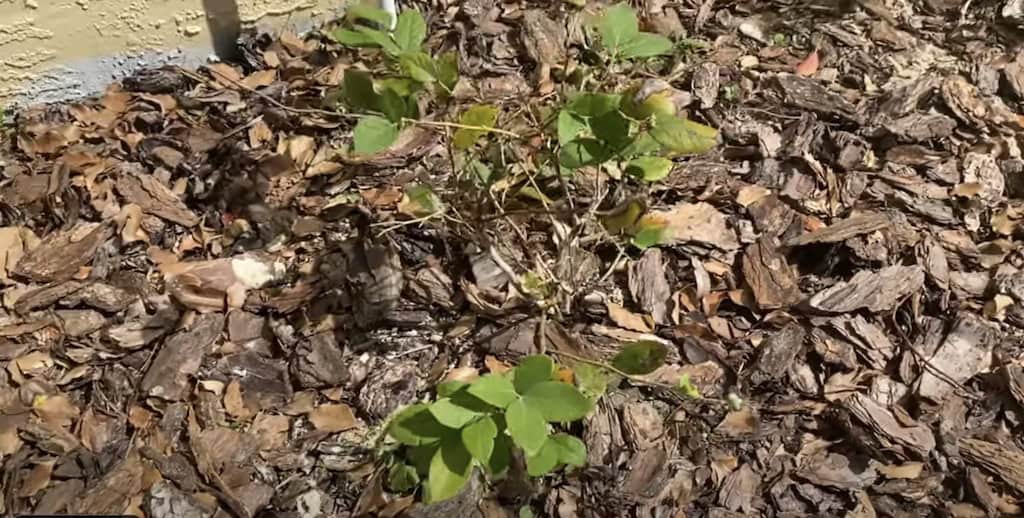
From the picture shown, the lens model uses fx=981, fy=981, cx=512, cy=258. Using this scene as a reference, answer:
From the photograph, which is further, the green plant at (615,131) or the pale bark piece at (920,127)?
the pale bark piece at (920,127)

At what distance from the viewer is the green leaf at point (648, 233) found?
152cm

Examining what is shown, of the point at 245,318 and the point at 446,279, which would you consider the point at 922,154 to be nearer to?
the point at 446,279

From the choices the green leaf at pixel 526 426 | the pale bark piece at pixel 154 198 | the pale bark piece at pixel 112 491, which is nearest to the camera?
the green leaf at pixel 526 426

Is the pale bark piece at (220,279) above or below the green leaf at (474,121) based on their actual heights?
below

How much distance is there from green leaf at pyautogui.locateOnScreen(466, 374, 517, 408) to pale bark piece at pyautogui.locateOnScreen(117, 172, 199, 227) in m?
0.86

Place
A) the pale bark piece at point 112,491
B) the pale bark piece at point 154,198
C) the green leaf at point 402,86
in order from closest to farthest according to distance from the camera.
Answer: the green leaf at point 402,86 < the pale bark piece at point 112,491 < the pale bark piece at point 154,198

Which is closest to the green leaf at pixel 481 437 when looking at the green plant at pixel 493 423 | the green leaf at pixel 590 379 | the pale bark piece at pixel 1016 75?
the green plant at pixel 493 423

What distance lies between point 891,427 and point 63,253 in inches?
55.6

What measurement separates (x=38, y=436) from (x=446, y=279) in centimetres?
68

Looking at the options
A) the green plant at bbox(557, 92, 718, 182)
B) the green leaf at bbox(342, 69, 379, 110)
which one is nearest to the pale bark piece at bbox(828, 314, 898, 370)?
the green plant at bbox(557, 92, 718, 182)

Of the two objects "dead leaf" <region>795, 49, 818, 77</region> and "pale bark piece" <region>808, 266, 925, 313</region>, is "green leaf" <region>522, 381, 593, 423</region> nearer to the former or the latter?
"pale bark piece" <region>808, 266, 925, 313</region>

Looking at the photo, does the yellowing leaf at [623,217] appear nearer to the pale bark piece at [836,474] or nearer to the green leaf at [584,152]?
the green leaf at [584,152]

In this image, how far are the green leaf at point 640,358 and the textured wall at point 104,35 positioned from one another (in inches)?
45.4

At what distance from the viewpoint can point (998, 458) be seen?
4.89ft
